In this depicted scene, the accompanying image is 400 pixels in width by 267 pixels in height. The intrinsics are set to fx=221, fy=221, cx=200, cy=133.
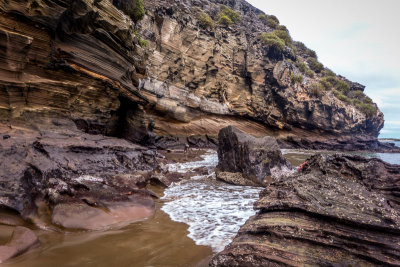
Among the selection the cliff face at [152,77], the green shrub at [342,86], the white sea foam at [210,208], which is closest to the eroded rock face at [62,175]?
the white sea foam at [210,208]

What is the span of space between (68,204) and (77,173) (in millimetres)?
1374

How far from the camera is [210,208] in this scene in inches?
217

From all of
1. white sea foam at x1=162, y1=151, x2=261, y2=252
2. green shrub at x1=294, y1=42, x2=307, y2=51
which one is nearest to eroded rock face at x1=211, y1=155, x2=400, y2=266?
white sea foam at x1=162, y1=151, x2=261, y2=252

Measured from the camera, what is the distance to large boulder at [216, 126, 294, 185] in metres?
8.66

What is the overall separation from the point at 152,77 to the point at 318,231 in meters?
21.0

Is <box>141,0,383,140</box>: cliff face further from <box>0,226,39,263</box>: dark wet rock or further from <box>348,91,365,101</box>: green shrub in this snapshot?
<box>0,226,39,263</box>: dark wet rock

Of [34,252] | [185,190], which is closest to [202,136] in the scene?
[185,190]

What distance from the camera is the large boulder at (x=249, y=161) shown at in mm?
8664

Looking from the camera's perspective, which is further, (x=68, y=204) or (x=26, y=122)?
(x=26, y=122)

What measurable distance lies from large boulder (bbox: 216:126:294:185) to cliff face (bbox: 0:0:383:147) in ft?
17.7

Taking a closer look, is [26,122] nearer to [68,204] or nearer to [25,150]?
[25,150]

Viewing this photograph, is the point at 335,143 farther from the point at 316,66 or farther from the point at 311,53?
the point at 311,53

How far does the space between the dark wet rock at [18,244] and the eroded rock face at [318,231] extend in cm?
238

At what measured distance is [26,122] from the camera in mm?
6406
